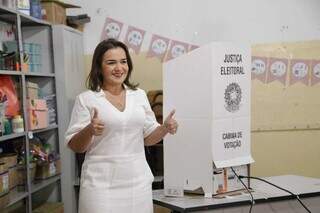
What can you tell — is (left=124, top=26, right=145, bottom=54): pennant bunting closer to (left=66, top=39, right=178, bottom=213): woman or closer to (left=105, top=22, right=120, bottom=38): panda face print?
(left=105, top=22, right=120, bottom=38): panda face print

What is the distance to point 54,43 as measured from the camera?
286 cm

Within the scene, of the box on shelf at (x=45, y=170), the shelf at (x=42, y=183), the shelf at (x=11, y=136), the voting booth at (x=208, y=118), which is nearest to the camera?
the voting booth at (x=208, y=118)

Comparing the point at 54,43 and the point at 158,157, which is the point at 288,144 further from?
the point at 54,43

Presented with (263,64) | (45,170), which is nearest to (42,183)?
(45,170)

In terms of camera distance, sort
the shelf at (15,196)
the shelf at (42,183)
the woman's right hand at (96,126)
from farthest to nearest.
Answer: the shelf at (42,183) < the shelf at (15,196) < the woman's right hand at (96,126)

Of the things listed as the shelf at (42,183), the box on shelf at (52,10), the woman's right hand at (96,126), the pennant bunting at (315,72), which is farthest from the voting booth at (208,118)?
the pennant bunting at (315,72)

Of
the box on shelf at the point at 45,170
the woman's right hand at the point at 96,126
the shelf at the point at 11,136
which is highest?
the woman's right hand at the point at 96,126

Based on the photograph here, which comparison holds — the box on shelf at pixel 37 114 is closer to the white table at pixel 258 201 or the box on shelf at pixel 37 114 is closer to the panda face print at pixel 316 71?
the white table at pixel 258 201

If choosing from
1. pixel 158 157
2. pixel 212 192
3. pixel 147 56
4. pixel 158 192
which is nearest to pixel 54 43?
pixel 147 56

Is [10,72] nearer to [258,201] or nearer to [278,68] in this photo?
[258,201]

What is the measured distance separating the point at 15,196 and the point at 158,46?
1.75 m

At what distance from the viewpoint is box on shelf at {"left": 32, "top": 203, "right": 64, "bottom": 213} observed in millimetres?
Result: 2631

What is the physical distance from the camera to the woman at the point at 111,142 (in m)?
1.72

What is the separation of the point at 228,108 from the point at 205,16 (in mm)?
1639
